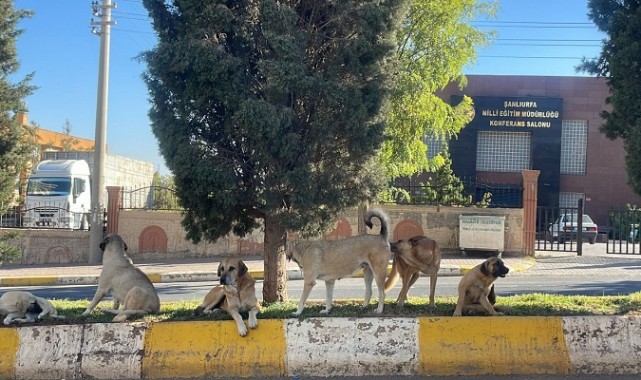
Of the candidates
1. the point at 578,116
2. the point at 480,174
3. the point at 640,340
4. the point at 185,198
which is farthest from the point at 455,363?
the point at 578,116

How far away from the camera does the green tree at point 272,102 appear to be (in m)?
6.02

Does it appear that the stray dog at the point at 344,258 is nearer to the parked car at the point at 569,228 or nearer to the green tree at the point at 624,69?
the green tree at the point at 624,69

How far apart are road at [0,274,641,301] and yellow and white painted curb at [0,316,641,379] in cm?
428

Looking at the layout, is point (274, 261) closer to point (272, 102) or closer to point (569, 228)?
point (272, 102)

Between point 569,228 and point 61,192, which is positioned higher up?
point 61,192

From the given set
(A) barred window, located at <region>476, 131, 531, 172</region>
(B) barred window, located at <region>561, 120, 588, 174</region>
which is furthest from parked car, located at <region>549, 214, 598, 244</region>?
(B) barred window, located at <region>561, 120, 588, 174</region>

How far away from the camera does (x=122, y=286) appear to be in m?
6.32

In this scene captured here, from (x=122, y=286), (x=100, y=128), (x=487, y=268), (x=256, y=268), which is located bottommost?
(x=256, y=268)

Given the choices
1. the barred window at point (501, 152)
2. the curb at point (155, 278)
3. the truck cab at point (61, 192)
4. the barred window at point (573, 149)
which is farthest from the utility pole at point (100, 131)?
the barred window at point (573, 149)

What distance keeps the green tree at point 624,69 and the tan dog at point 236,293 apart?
4.22 meters

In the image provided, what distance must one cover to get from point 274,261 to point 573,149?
3283 cm

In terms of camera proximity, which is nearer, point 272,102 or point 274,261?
point 272,102

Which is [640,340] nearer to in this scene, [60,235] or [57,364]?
[57,364]

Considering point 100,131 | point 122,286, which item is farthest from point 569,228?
point 122,286
